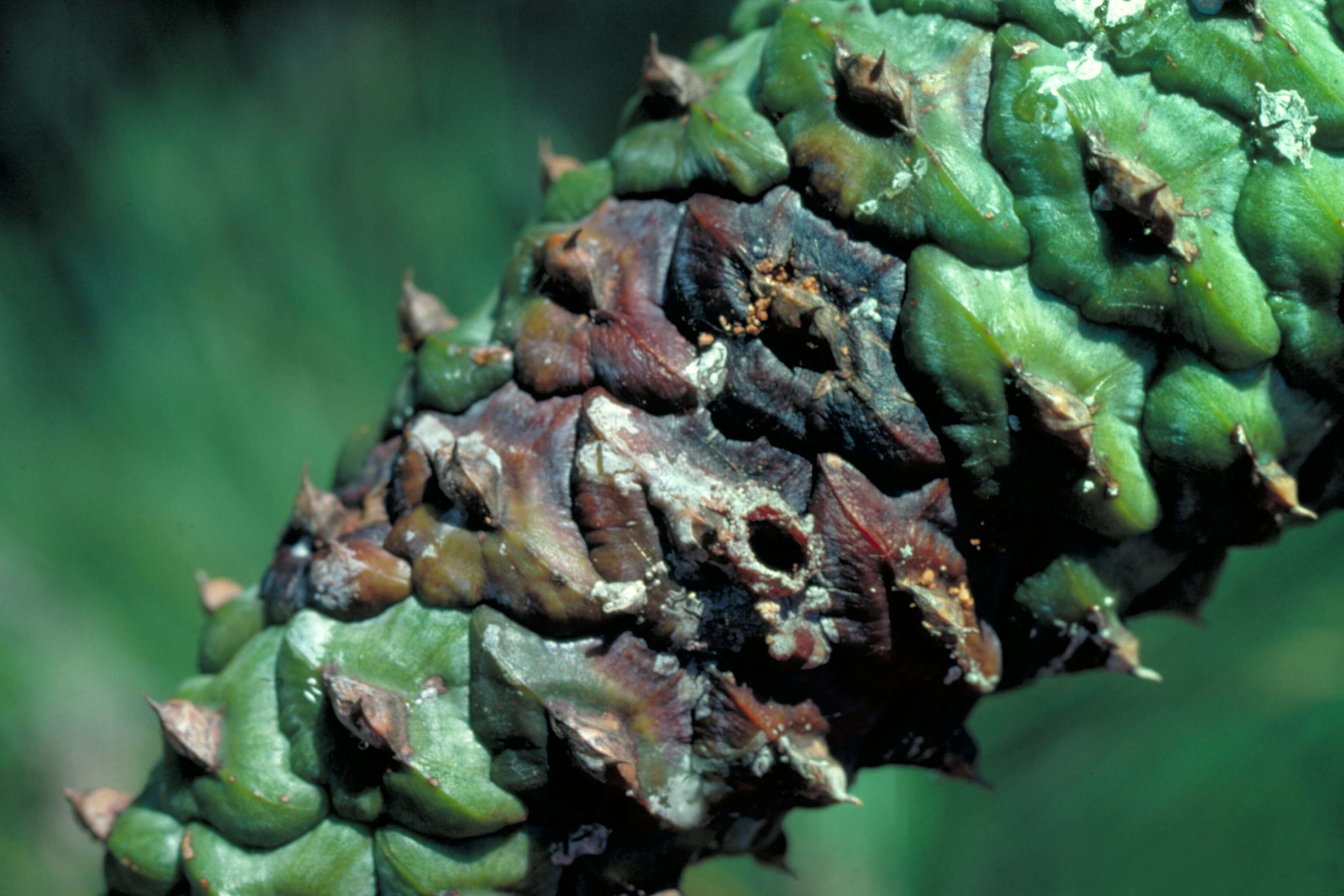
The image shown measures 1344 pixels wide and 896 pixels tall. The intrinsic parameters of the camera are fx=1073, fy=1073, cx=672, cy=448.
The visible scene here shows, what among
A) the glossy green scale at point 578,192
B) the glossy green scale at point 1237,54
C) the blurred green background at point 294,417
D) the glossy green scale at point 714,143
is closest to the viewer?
the glossy green scale at point 1237,54

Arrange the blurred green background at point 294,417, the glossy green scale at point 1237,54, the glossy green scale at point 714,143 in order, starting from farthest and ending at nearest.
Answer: the blurred green background at point 294,417, the glossy green scale at point 714,143, the glossy green scale at point 1237,54

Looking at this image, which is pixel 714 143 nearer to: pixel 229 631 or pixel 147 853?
pixel 229 631

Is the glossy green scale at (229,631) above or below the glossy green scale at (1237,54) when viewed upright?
below

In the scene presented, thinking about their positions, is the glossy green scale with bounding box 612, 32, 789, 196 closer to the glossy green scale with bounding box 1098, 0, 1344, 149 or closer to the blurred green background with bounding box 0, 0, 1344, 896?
the glossy green scale with bounding box 1098, 0, 1344, 149

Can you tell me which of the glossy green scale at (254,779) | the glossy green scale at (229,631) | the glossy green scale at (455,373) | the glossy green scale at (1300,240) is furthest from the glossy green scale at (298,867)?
the glossy green scale at (1300,240)

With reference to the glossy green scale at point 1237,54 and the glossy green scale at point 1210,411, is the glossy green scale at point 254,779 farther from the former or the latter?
the glossy green scale at point 1237,54
